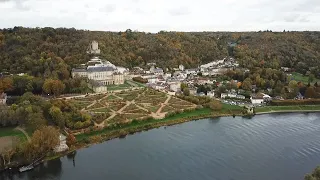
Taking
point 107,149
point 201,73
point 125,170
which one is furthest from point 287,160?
point 201,73

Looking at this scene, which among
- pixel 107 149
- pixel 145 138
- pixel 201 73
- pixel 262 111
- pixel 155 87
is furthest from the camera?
pixel 201 73

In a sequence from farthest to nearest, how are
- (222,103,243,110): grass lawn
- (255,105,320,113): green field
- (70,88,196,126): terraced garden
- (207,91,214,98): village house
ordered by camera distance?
(207,91,214,98): village house → (255,105,320,113): green field → (222,103,243,110): grass lawn → (70,88,196,126): terraced garden

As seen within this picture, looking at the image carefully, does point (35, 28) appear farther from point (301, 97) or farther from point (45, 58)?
point (301, 97)

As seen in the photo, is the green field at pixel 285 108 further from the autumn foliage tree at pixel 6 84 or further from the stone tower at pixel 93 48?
the stone tower at pixel 93 48

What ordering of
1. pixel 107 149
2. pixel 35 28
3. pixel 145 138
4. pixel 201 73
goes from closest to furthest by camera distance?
1. pixel 107 149
2. pixel 145 138
3. pixel 201 73
4. pixel 35 28

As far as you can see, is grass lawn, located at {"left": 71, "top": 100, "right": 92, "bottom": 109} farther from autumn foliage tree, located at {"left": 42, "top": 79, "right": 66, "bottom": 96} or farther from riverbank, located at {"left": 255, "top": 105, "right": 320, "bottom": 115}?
riverbank, located at {"left": 255, "top": 105, "right": 320, "bottom": 115}

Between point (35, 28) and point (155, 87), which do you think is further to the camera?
point (35, 28)

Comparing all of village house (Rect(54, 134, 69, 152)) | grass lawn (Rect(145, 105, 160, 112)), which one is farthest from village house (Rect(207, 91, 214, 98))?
village house (Rect(54, 134, 69, 152))
